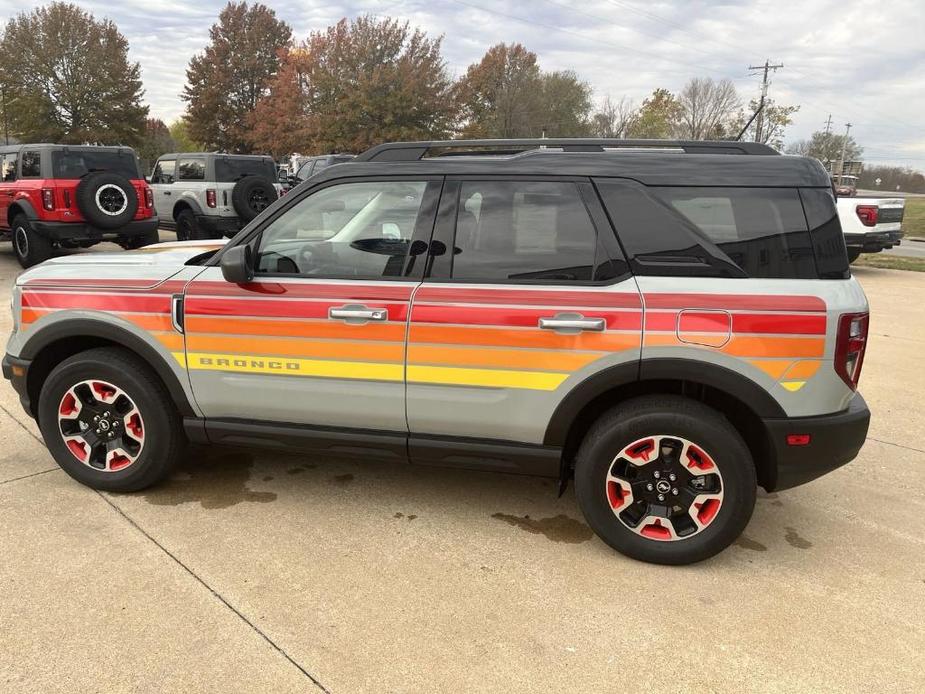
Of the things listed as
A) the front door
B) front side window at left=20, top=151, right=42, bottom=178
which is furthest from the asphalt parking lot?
front side window at left=20, top=151, right=42, bottom=178

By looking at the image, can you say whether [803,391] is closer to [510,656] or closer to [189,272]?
[510,656]

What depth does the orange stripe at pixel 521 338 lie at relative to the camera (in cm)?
275

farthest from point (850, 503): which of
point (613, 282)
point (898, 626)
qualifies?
point (613, 282)

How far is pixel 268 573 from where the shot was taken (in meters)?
2.82

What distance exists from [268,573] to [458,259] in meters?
1.56

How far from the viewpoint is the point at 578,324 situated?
275 centimetres

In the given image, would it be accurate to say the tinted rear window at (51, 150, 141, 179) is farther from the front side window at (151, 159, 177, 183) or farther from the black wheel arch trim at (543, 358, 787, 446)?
the black wheel arch trim at (543, 358, 787, 446)

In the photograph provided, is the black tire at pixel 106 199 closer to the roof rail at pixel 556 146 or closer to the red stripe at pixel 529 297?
the roof rail at pixel 556 146

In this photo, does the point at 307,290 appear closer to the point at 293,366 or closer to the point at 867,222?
the point at 293,366

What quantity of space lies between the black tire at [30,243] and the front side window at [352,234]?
29.4 feet

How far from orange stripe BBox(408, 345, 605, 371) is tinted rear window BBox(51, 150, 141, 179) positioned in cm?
961

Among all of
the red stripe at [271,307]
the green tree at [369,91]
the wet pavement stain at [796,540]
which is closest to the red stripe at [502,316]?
the red stripe at [271,307]

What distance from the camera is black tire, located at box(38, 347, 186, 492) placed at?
3.32 metres

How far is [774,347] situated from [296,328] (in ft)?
6.62
